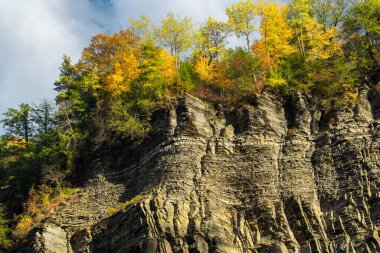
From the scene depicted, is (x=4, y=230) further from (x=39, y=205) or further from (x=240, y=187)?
(x=240, y=187)

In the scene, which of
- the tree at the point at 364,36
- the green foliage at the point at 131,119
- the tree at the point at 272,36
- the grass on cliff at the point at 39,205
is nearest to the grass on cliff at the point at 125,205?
the grass on cliff at the point at 39,205

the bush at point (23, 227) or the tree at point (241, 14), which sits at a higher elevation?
the tree at point (241, 14)

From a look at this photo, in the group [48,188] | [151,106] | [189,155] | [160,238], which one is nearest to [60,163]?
[48,188]

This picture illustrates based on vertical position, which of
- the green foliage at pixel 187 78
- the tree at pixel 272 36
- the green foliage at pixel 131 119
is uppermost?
the tree at pixel 272 36

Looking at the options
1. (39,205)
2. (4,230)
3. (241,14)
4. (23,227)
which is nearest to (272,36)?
(241,14)

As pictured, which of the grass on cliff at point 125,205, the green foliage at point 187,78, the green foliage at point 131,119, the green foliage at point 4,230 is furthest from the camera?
the green foliage at point 187,78

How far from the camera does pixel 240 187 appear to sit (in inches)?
1483

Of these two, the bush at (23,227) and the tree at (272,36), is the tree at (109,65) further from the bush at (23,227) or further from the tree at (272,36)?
the bush at (23,227)

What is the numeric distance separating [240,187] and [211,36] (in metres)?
16.2

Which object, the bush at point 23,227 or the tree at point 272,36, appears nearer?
the bush at point 23,227

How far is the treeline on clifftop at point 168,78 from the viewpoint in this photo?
142ft

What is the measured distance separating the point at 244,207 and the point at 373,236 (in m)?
6.86

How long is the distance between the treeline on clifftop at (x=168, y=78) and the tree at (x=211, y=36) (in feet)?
0.24

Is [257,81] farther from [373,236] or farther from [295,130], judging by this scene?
[373,236]
